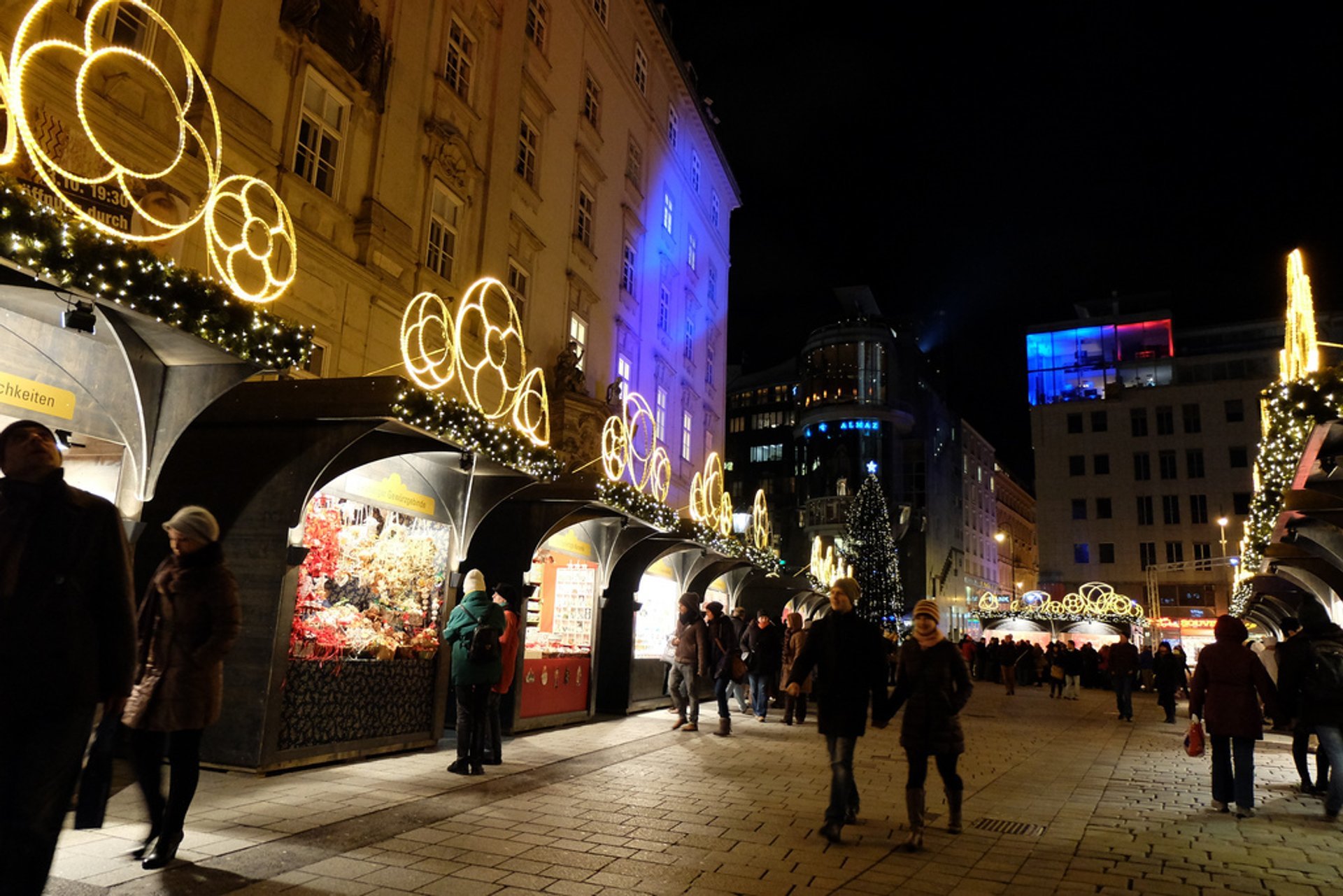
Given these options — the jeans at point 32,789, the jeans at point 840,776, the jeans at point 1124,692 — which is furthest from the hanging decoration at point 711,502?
the jeans at point 32,789

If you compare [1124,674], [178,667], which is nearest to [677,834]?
[178,667]

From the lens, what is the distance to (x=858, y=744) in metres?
13.8

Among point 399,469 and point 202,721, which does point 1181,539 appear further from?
point 202,721

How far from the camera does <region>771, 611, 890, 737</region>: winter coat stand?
288 inches

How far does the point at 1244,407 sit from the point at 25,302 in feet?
233

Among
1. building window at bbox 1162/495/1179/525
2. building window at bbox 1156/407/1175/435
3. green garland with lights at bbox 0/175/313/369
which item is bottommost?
green garland with lights at bbox 0/175/313/369

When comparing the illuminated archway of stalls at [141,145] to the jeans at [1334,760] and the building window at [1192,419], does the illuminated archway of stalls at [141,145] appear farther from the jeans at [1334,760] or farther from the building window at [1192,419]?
the building window at [1192,419]

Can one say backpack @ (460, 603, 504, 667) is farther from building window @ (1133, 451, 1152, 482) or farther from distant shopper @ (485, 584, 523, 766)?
building window @ (1133, 451, 1152, 482)

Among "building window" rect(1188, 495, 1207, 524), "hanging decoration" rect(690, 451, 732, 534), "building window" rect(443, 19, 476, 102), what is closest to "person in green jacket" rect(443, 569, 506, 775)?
"hanging decoration" rect(690, 451, 732, 534)

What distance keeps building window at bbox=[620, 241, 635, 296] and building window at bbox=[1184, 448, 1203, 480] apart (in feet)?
169

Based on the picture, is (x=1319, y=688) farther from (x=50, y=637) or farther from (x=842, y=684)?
(x=50, y=637)

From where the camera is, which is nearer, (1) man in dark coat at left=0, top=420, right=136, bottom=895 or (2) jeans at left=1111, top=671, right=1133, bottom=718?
(1) man in dark coat at left=0, top=420, right=136, bottom=895

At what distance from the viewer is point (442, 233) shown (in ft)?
58.4

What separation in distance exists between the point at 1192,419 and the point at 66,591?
2838 inches
